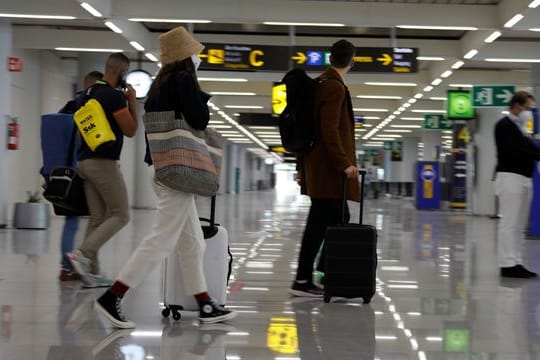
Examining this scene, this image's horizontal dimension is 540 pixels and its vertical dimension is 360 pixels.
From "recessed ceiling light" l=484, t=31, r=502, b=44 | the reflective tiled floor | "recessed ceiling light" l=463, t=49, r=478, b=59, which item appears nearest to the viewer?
the reflective tiled floor

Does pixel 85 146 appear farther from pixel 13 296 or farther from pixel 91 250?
pixel 13 296

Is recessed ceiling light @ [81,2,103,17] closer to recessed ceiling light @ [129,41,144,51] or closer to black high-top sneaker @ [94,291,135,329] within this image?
recessed ceiling light @ [129,41,144,51]

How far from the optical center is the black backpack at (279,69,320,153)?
5207 millimetres

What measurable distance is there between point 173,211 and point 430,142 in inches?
1382

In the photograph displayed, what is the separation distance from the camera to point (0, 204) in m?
12.1

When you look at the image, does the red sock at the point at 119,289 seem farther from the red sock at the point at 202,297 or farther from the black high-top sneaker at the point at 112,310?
the red sock at the point at 202,297

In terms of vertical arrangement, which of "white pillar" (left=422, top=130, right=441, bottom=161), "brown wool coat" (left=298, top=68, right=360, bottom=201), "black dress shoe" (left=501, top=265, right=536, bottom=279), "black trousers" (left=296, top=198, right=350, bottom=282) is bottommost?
"black dress shoe" (left=501, top=265, right=536, bottom=279)

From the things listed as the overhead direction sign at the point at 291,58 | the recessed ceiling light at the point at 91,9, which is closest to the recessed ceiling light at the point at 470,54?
the overhead direction sign at the point at 291,58

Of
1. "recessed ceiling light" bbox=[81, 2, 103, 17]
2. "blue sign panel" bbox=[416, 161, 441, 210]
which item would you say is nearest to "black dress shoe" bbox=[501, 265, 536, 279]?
"recessed ceiling light" bbox=[81, 2, 103, 17]

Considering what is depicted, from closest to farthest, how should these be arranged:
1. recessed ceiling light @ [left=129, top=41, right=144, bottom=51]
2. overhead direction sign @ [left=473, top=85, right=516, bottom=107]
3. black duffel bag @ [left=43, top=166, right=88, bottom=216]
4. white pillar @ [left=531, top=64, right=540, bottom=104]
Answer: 1. black duffel bag @ [left=43, top=166, right=88, bottom=216]
2. white pillar @ [left=531, top=64, right=540, bottom=104]
3. recessed ceiling light @ [left=129, top=41, right=144, bottom=51]
4. overhead direction sign @ [left=473, top=85, right=516, bottom=107]

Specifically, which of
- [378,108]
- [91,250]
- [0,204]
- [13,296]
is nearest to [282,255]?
[91,250]

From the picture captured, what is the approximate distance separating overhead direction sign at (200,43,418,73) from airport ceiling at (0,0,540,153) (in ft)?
0.78

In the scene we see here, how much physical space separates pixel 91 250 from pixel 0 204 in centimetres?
720

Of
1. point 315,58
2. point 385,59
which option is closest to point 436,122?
point 385,59
